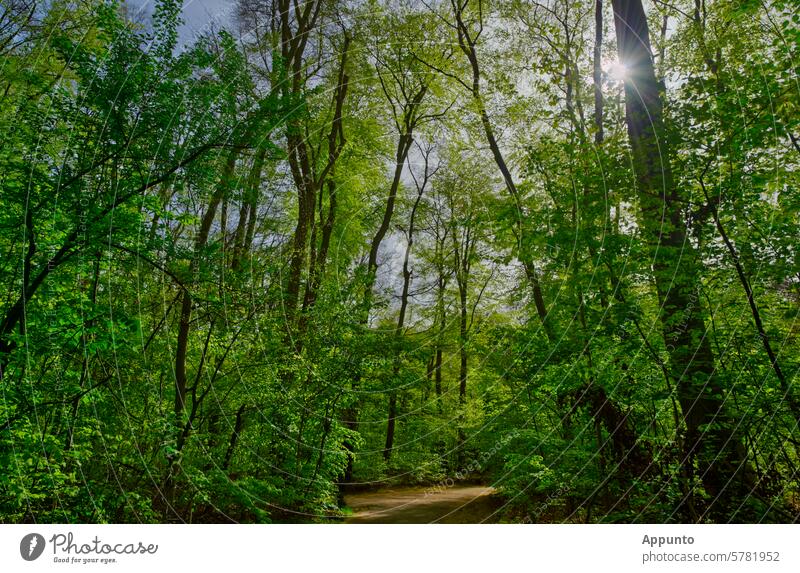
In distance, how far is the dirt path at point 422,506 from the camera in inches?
369

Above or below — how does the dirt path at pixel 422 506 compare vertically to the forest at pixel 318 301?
below

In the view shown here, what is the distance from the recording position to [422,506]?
10.9 meters

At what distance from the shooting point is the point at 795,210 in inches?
169

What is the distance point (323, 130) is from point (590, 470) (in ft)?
35.6

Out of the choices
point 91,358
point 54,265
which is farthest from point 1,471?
point 54,265
